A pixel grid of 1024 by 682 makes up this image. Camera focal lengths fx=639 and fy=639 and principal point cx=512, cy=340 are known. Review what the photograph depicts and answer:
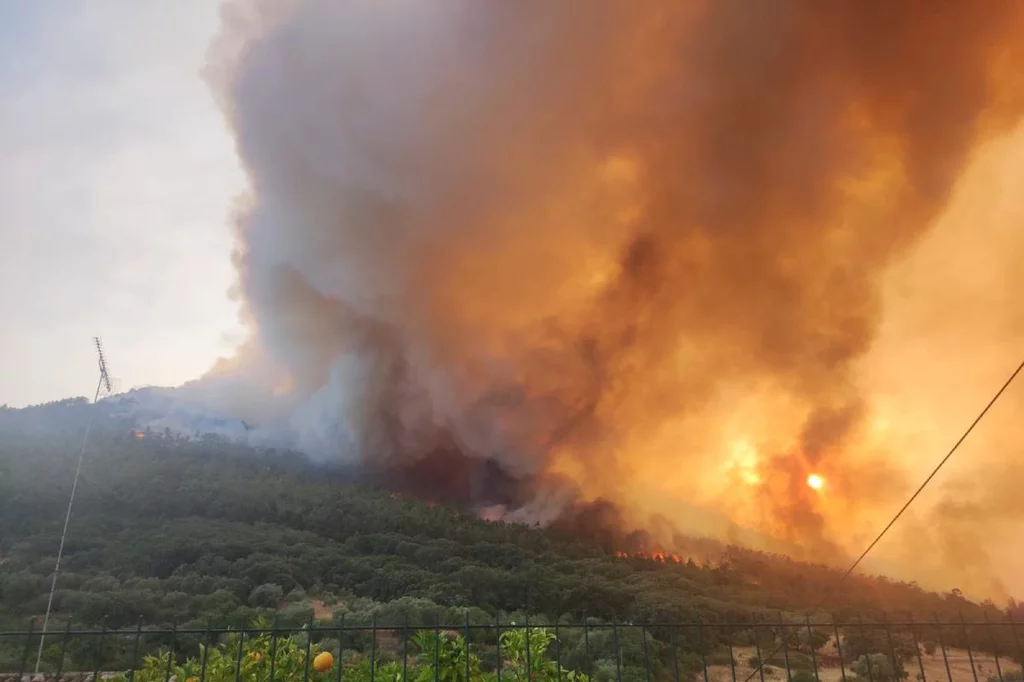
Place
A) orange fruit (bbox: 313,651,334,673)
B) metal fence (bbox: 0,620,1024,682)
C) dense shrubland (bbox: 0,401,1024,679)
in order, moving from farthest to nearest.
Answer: dense shrubland (bbox: 0,401,1024,679) < orange fruit (bbox: 313,651,334,673) < metal fence (bbox: 0,620,1024,682)

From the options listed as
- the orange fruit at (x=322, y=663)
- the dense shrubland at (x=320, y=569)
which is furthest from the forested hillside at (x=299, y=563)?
the orange fruit at (x=322, y=663)

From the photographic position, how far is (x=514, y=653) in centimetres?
805

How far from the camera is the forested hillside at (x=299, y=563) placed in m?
32.2

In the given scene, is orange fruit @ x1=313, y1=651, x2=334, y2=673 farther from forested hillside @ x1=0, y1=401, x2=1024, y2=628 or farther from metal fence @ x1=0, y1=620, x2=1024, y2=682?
forested hillside @ x1=0, y1=401, x2=1024, y2=628

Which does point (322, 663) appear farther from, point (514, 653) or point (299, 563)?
point (299, 563)

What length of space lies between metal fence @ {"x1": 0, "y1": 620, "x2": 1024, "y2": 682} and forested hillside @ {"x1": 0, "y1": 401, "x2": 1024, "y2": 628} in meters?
1.93

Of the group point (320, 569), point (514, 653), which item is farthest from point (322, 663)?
point (320, 569)

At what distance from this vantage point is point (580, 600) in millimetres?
37969

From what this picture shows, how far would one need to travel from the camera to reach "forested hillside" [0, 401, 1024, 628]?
32219 millimetres

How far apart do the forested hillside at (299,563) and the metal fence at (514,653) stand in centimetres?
193

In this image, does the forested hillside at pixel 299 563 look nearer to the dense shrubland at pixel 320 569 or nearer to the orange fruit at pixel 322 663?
the dense shrubland at pixel 320 569

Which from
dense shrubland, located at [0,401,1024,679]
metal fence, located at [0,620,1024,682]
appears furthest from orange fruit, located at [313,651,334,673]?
dense shrubland, located at [0,401,1024,679]

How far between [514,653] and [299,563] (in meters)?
39.0

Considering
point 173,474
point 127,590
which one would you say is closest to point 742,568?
point 127,590
